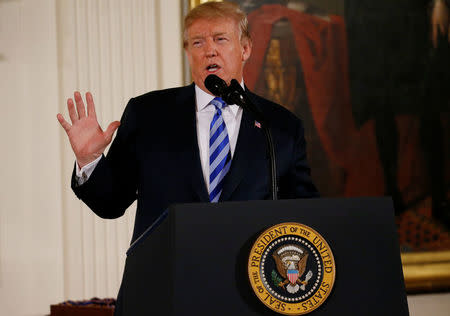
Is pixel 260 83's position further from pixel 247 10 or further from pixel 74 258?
pixel 74 258

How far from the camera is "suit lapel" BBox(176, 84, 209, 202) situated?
1895 mm

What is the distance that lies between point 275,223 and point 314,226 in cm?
9

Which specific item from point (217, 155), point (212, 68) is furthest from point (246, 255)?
point (212, 68)

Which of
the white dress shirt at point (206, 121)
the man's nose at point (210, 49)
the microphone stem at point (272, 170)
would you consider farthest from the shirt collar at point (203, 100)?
the microphone stem at point (272, 170)

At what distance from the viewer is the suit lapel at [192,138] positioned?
1.89 metres

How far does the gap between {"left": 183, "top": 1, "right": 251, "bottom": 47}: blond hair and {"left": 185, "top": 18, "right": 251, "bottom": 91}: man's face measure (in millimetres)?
17

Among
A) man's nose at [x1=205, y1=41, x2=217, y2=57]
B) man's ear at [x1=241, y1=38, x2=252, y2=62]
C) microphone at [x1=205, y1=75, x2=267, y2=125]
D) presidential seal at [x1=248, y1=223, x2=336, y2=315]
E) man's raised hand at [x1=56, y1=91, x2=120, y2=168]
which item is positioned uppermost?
man's ear at [x1=241, y1=38, x2=252, y2=62]

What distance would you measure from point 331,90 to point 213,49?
192 cm

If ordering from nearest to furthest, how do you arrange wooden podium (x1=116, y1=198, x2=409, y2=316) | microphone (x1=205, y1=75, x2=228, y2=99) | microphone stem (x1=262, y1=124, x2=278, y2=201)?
wooden podium (x1=116, y1=198, x2=409, y2=316) → microphone stem (x1=262, y1=124, x2=278, y2=201) → microphone (x1=205, y1=75, x2=228, y2=99)

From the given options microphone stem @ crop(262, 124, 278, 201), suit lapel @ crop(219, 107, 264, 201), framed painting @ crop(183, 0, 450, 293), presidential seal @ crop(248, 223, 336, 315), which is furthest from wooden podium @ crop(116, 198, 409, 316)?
framed painting @ crop(183, 0, 450, 293)

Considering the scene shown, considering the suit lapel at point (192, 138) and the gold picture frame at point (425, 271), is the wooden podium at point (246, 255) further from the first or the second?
the gold picture frame at point (425, 271)

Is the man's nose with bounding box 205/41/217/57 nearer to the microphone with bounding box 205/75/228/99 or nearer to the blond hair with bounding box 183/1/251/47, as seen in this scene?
the blond hair with bounding box 183/1/251/47

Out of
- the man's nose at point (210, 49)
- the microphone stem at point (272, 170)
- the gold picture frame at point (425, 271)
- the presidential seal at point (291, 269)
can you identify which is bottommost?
the gold picture frame at point (425, 271)

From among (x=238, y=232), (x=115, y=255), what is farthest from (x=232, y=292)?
(x=115, y=255)
